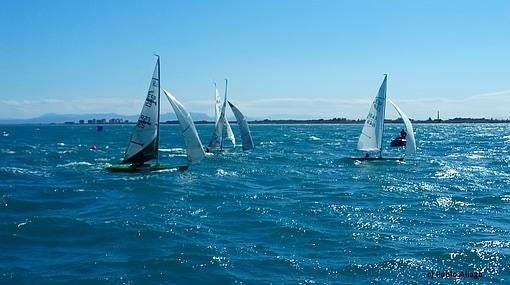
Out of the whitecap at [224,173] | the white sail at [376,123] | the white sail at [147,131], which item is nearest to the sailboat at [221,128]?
the white sail at [376,123]

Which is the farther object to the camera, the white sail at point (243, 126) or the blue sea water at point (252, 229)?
the white sail at point (243, 126)

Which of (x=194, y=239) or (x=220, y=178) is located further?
(x=220, y=178)

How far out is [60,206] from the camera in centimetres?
2711

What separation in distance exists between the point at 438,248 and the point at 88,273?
10.7 metres

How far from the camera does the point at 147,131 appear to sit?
39031mm

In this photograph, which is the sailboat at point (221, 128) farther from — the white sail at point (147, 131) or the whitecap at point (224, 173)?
the white sail at point (147, 131)

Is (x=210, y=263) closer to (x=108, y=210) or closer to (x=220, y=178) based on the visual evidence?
(x=108, y=210)

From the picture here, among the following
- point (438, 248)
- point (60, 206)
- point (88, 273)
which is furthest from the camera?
point (60, 206)

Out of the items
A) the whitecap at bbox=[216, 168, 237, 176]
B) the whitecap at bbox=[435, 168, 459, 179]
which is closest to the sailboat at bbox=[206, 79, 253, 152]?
the whitecap at bbox=[216, 168, 237, 176]

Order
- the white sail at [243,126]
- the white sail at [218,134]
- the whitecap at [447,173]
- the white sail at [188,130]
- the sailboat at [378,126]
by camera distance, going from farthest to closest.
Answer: the white sail at [243,126] → the white sail at [218,134] → the sailboat at [378,126] → the whitecap at [447,173] → the white sail at [188,130]

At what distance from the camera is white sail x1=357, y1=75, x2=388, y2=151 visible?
5041 centimetres

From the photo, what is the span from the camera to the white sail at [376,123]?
50.4 meters

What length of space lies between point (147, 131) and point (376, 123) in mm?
20907

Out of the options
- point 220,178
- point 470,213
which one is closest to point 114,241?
point 470,213
